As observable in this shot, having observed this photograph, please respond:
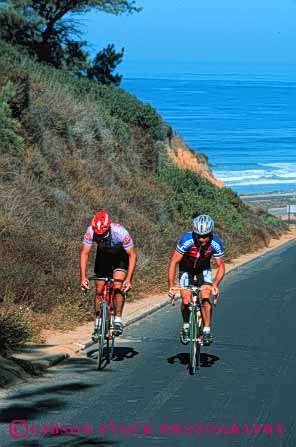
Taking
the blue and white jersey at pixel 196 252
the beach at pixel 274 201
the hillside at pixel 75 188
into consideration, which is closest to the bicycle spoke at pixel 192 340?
the blue and white jersey at pixel 196 252

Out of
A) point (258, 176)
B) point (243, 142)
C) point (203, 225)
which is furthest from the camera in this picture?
point (243, 142)

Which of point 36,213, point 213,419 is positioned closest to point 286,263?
point 36,213

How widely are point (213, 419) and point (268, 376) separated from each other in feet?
8.38

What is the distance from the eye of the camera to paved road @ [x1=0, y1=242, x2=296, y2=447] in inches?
337

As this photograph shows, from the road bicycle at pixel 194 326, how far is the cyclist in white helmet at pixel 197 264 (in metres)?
0.10

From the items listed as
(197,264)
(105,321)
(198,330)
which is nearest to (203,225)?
(197,264)

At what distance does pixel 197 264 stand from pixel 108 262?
3.74 ft

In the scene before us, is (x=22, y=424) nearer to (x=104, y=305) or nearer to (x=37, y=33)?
(x=104, y=305)

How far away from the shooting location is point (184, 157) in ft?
150

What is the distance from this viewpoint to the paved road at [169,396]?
8.57m

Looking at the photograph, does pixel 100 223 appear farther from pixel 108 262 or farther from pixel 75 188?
pixel 75 188

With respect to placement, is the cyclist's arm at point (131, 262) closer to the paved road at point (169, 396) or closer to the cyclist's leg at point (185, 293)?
the cyclist's leg at point (185, 293)

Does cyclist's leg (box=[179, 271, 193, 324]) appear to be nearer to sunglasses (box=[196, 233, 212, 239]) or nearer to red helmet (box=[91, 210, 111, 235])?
sunglasses (box=[196, 233, 212, 239])

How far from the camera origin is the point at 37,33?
123 ft
